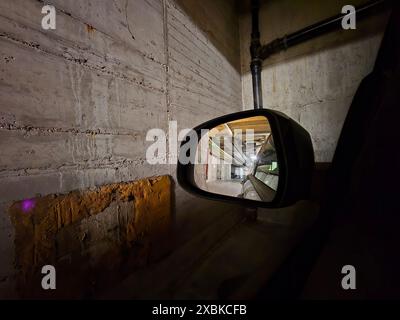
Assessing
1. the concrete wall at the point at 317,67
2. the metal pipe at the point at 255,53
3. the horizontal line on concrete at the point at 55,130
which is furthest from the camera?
the metal pipe at the point at 255,53

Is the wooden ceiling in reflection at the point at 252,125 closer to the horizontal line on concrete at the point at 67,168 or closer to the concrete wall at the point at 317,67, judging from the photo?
the horizontal line on concrete at the point at 67,168

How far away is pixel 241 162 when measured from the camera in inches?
59.4

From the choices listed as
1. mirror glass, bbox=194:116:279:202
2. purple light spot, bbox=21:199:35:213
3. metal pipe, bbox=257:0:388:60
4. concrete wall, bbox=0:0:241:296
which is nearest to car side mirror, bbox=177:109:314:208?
mirror glass, bbox=194:116:279:202

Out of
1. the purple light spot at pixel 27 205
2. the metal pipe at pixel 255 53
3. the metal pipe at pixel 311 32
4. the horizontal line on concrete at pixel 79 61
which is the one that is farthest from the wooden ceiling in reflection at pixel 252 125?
the metal pipe at pixel 311 32

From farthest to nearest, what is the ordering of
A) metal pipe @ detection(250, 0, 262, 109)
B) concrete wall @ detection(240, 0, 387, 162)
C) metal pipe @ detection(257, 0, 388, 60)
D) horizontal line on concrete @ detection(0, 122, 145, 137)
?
metal pipe @ detection(250, 0, 262, 109)
concrete wall @ detection(240, 0, 387, 162)
metal pipe @ detection(257, 0, 388, 60)
horizontal line on concrete @ detection(0, 122, 145, 137)

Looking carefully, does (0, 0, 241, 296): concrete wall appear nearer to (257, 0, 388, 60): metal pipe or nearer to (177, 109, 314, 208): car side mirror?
(177, 109, 314, 208): car side mirror

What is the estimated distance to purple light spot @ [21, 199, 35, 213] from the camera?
90 cm

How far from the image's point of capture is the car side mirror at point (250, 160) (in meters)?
0.92

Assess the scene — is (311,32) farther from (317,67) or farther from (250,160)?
(250,160)

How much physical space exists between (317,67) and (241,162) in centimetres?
216

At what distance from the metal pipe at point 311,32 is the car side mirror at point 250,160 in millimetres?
1902

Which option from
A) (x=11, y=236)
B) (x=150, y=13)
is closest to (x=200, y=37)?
(x=150, y=13)
